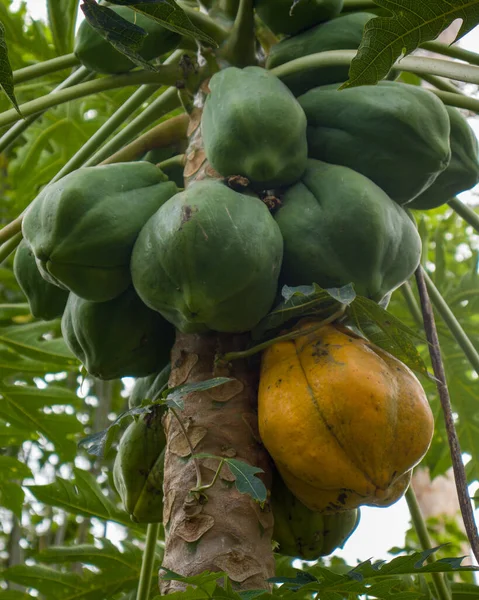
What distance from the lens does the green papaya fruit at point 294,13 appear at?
6.35ft

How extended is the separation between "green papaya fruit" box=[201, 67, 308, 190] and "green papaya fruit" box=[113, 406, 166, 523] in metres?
0.61

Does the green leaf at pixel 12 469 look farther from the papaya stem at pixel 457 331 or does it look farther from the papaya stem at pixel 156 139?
the papaya stem at pixel 457 331

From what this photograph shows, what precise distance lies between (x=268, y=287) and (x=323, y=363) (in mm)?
186

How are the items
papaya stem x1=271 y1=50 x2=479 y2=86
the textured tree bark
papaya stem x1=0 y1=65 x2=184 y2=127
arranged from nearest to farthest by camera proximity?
1. the textured tree bark
2. papaya stem x1=271 y1=50 x2=479 y2=86
3. papaya stem x1=0 y1=65 x2=184 y2=127

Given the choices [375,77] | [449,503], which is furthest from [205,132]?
[449,503]

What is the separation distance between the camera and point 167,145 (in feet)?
6.91

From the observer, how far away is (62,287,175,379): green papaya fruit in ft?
5.60

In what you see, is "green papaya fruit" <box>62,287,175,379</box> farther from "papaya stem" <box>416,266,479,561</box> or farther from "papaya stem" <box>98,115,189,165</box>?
"papaya stem" <box>416,266,479,561</box>

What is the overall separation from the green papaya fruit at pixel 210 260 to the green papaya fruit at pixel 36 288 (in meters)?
0.42

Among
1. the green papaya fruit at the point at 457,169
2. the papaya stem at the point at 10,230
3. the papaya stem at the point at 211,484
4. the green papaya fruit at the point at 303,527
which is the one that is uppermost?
the papaya stem at the point at 10,230

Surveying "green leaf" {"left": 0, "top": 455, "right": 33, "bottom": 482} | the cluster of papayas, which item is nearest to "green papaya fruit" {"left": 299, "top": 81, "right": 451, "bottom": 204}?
the cluster of papayas

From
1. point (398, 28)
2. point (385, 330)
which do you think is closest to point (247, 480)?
point (385, 330)

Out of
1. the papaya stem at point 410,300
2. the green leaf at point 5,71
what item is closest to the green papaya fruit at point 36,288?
the green leaf at point 5,71

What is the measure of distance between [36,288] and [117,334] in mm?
314
